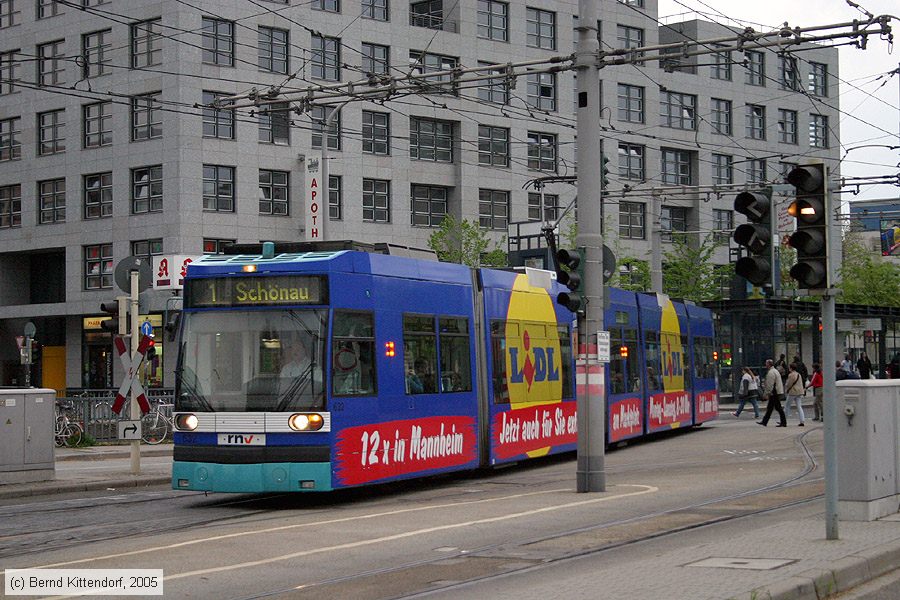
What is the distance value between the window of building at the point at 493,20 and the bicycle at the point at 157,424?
107 feet

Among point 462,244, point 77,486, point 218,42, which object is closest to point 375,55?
point 218,42

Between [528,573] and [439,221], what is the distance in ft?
166

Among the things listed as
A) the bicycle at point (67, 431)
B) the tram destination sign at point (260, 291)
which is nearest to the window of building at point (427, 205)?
the bicycle at point (67, 431)

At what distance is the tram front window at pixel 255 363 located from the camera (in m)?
16.0

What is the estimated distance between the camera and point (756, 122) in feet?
246

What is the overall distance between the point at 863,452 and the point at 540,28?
173ft

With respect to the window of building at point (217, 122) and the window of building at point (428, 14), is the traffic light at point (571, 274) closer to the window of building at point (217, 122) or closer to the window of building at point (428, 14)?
the window of building at point (217, 122)

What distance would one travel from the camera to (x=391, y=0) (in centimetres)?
5781

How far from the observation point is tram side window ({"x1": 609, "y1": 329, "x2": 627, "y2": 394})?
26.7 meters

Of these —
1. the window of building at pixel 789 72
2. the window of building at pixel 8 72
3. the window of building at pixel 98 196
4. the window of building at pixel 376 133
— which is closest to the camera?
the window of building at pixel 789 72

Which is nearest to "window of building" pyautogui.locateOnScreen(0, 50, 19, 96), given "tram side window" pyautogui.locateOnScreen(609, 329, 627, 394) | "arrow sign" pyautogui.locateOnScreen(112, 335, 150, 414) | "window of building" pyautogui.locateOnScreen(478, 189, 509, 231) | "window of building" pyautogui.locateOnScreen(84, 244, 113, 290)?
"window of building" pyautogui.locateOnScreen(84, 244, 113, 290)

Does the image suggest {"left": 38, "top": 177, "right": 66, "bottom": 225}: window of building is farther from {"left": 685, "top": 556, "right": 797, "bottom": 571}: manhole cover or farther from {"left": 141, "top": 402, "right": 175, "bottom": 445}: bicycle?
{"left": 685, "top": 556, "right": 797, "bottom": 571}: manhole cover

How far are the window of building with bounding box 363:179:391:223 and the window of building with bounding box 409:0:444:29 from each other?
296 inches

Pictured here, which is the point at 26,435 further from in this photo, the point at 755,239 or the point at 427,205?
the point at 427,205
